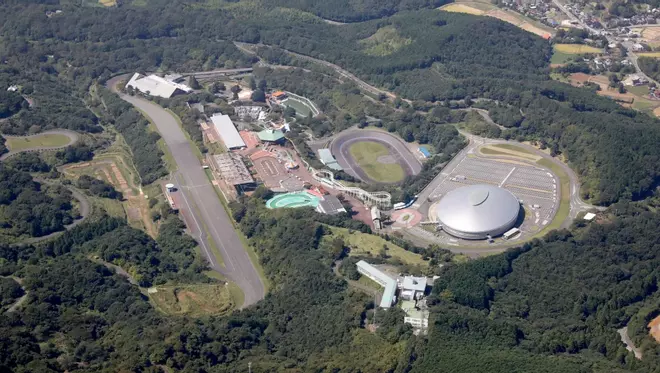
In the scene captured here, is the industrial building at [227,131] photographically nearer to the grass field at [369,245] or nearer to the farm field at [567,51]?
the grass field at [369,245]

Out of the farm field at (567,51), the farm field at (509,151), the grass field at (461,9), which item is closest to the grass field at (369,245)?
the farm field at (509,151)

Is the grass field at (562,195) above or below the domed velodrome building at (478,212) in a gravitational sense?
below

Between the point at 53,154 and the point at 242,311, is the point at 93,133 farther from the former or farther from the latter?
the point at 242,311

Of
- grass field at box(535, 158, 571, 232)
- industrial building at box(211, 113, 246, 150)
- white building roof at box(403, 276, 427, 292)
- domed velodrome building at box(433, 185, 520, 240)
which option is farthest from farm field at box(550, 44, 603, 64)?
white building roof at box(403, 276, 427, 292)

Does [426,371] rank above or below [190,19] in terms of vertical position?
above

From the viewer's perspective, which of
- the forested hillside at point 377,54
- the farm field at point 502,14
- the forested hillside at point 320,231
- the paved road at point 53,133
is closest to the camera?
the forested hillside at point 320,231

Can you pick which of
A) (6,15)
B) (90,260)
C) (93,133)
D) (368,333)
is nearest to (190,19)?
(6,15)

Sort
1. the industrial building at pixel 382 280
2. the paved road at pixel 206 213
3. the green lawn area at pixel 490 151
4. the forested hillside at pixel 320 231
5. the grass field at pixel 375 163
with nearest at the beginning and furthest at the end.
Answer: the forested hillside at pixel 320 231 → the industrial building at pixel 382 280 → the paved road at pixel 206 213 → the grass field at pixel 375 163 → the green lawn area at pixel 490 151

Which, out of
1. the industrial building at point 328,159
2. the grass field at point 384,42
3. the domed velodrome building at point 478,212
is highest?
the domed velodrome building at point 478,212
